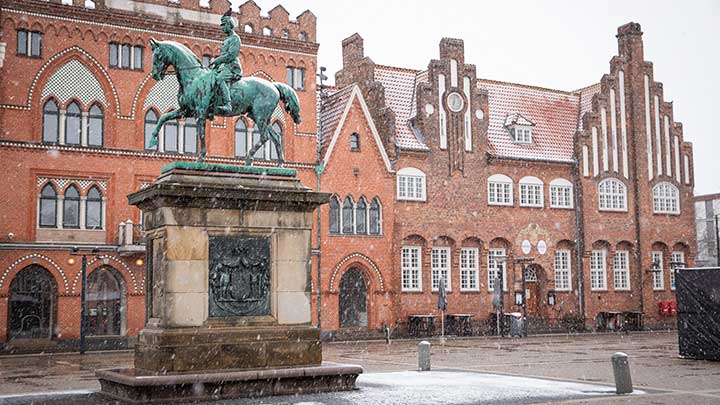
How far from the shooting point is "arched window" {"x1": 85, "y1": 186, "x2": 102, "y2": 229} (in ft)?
123

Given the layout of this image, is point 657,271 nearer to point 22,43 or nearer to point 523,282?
point 523,282

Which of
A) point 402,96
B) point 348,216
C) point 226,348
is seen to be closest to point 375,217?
point 348,216

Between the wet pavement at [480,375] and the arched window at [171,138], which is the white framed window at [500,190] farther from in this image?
the arched window at [171,138]

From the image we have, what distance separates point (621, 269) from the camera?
5209 centimetres

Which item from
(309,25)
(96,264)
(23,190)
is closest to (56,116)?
(23,190)

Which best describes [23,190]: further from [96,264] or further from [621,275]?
[621,275]

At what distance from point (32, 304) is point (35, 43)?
35.5 ft

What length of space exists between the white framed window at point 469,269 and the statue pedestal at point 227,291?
1189 inches

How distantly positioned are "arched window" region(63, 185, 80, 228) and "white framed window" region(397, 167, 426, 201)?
15889mm

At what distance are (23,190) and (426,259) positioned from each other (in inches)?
778

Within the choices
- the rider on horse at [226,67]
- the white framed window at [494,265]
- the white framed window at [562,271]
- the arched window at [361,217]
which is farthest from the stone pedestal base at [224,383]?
the white framed window at [562,271]

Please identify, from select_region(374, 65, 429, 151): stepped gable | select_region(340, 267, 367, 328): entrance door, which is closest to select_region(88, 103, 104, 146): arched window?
select_region(340, 267, 367, 328): entrance door

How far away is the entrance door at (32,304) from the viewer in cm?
3544

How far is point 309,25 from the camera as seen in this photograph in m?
43.6
